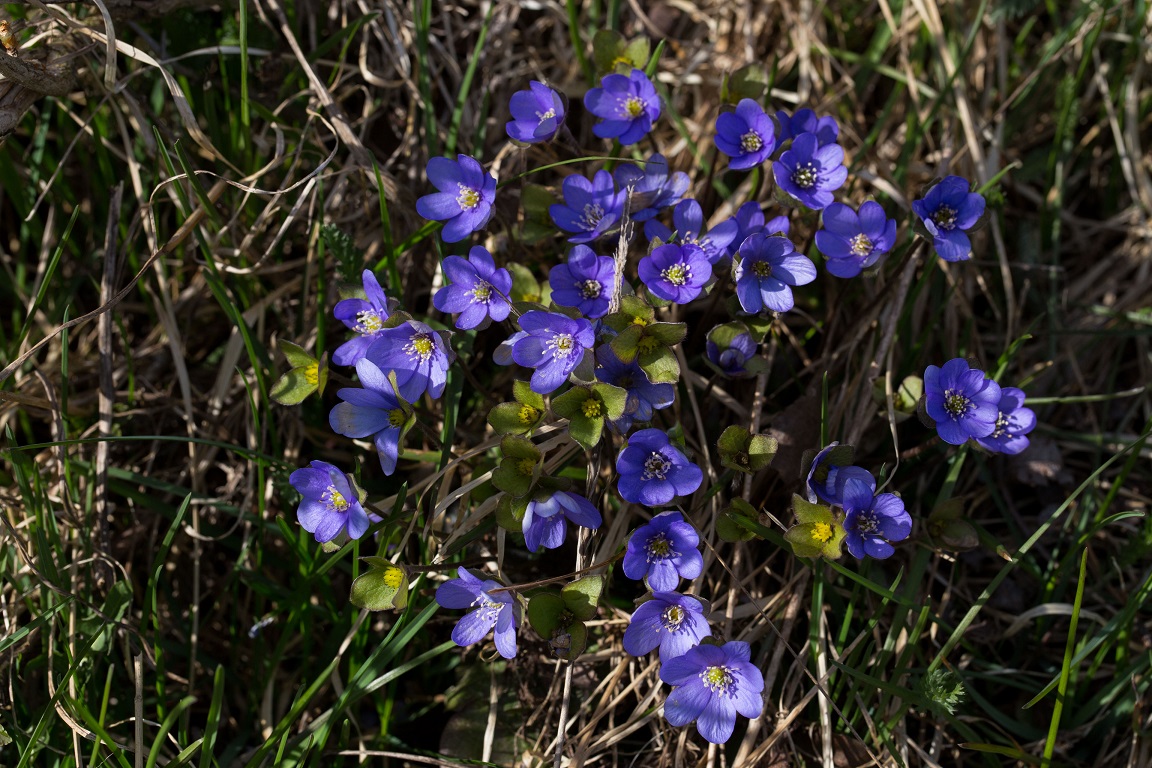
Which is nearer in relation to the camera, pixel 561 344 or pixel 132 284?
pixel 561 344

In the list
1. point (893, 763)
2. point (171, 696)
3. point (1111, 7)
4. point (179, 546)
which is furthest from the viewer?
point (1111, 7)

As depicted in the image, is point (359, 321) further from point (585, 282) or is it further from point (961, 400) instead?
point (961, 400)

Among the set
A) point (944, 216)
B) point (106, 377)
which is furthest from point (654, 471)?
point (106, 377)

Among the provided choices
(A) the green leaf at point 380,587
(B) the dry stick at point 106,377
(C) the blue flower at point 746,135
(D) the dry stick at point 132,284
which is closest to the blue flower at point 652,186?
(C) the blue flower at point 746,135

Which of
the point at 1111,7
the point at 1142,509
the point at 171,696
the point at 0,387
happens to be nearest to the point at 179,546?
the point at 171,696

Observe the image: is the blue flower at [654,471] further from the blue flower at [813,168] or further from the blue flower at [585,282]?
the blue flower at [813,168]

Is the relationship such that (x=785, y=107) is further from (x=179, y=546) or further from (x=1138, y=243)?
(x=179, y=546)

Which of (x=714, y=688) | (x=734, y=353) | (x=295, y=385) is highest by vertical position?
(x=734, y=353)
